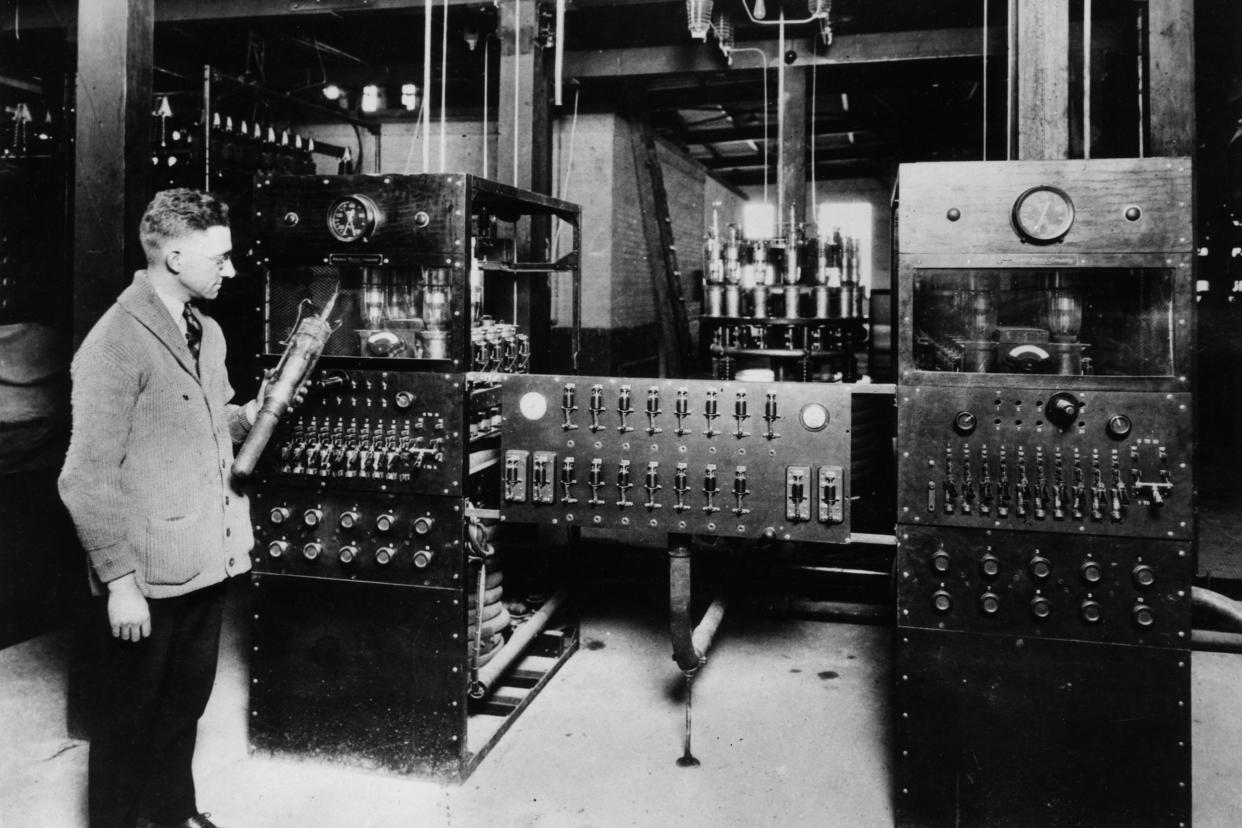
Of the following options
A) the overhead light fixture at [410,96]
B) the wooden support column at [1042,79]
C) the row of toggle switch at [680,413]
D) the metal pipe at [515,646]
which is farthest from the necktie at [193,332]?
the overhead light fixture at [410,96]

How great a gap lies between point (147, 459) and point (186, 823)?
1.18 metres

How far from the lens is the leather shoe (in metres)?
2.91

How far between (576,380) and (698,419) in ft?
1.58

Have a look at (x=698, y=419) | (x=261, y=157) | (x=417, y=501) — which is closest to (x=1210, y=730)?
(x=698, y=419)

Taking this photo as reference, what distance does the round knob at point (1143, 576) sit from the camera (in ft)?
9.78

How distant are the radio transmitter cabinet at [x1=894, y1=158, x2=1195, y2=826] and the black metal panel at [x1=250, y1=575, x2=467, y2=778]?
5.34 ft

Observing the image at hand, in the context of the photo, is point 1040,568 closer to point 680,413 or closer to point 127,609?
point 680,413

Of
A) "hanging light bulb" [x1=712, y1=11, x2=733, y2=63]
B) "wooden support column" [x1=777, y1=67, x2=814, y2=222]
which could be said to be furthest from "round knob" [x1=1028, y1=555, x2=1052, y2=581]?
"wooden support column" [x1=777, y1=67, x2=814, y2=222]

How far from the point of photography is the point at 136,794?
2.74 meters

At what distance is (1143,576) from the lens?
9.80 ft

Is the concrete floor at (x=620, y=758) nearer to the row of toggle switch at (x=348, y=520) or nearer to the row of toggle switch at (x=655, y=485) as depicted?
the row of toggle switch at (x=348, y=520)

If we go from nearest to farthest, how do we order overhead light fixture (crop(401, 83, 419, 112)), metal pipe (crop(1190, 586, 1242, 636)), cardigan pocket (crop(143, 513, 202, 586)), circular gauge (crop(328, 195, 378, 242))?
1. cardigan pocket (crop(143, 513, 202, 586))
2. metal pipe (crop(1190, 586, 1242, 636))
3. circular gauge (crop(328, 195, 378, 242))
4. overhead light fixture (crop(401, 83, 419, 112))

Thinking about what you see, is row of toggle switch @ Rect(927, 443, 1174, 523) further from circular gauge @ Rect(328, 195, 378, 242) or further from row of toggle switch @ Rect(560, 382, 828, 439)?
circular gauge @ Rect(328, 195, 378, 242)

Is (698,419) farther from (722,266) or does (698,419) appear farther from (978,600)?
(722,266)
